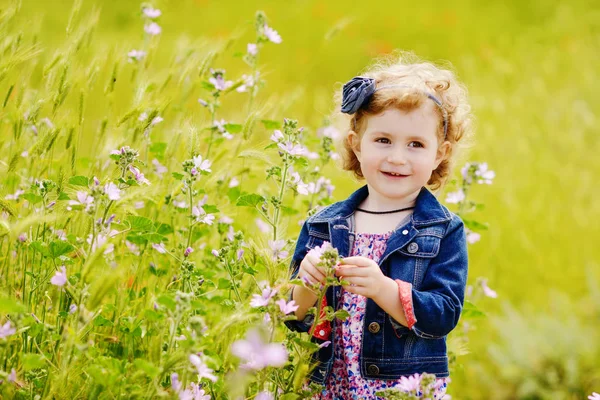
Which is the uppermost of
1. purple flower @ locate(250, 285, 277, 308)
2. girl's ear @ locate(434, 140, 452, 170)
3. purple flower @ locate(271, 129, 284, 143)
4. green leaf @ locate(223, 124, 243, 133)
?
green leaf @ locate(223, 124, 243, 133)

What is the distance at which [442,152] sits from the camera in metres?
2.15

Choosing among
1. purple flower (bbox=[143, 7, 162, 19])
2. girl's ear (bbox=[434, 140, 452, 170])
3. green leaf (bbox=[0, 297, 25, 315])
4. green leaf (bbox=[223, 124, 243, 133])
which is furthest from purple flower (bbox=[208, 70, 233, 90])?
green leaf (bbox=[0, 297, 25, 315])

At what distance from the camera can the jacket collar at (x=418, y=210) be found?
1.96 meters

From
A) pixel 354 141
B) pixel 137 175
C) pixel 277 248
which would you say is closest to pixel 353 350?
pixel 277 248

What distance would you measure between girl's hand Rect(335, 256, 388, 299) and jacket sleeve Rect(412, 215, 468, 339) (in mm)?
109

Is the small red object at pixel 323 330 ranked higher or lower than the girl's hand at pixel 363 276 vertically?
lower

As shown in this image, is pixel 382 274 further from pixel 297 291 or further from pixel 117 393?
pixel 117 393

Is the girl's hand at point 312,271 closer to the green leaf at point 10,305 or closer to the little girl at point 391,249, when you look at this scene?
the little girl at point 391,249

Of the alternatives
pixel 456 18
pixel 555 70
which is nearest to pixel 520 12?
pixel 456 18

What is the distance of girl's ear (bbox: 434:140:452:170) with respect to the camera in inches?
83.8

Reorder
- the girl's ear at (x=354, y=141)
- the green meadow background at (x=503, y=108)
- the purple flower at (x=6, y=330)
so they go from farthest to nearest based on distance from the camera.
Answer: the green meadow background at (x=503, y=108) → the girl's ear at (x=354, y=141) → the purple flower at (x=6, y=330)

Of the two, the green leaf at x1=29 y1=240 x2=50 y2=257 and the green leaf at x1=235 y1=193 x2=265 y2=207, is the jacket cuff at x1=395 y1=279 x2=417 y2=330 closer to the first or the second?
the green leaf at x1=235 y1=193 x2=265 y2=207

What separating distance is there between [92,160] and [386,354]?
1.28 metres

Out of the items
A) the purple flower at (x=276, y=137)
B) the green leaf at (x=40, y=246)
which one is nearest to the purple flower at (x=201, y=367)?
the green leaf at (x=40, y=246)
